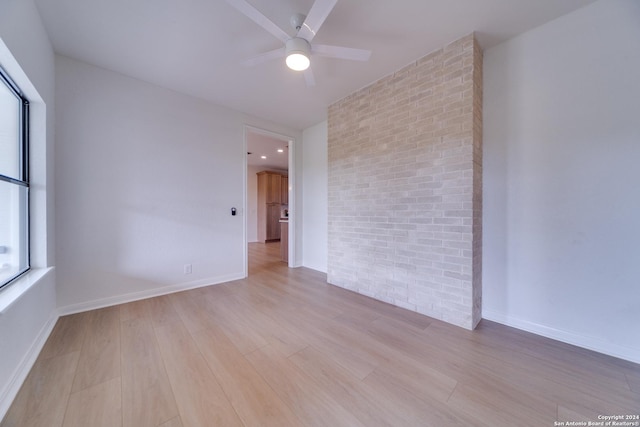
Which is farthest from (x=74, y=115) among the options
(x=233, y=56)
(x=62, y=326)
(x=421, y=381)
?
(x=421, y=381)

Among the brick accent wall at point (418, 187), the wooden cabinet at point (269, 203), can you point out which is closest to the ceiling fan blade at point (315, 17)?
the brick accent wall at point (418, 187)

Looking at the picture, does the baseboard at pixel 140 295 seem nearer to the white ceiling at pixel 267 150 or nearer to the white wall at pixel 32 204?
the white wall at pixel 32 204

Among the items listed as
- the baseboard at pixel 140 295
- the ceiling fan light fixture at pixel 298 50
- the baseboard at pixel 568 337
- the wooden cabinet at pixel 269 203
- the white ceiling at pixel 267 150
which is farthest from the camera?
the wooden cabinet at pixel 269 203

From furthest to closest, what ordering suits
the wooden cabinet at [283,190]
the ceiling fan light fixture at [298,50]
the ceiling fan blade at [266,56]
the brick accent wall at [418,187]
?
the wooden cabinet at [283,190]
the brick accent wall at [418,187]
the ceiling fan blade at [266,56]
the ceiling fan light fixture at [298,50]

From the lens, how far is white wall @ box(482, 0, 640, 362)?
1.56m

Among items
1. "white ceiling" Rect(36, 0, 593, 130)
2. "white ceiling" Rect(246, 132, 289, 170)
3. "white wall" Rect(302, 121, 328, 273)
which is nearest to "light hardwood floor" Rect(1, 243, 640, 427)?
"white wall" Rect(302, 121, 328, 273)

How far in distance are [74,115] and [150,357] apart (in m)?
2.48

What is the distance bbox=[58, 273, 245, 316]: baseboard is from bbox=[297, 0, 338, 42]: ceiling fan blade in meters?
3.08

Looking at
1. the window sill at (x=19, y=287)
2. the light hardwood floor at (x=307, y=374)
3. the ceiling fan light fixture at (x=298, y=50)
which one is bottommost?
the light hardwood floor at (x=307, y=374)

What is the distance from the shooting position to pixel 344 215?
123 inches

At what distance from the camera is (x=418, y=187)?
230 centimetres

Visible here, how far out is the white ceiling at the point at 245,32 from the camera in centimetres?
167

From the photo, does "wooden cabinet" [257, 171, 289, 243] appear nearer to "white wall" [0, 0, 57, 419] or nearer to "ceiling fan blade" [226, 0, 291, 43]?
"white wall" [0, 0, 57, 419]

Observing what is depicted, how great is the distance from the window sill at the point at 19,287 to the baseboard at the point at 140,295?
0.62m
